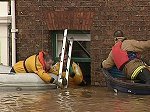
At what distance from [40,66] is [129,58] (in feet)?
7.18

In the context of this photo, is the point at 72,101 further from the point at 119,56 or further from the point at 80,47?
the point at 80,47

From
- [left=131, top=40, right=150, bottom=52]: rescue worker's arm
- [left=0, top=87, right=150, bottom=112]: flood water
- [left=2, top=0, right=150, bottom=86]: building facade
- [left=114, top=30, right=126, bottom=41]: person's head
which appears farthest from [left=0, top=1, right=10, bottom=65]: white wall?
[left=131, top=40, right=150, bottom=52]: rescue worker's arm

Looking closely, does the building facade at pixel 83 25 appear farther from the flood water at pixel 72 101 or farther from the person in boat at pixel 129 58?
the flood water at pixel 72 101

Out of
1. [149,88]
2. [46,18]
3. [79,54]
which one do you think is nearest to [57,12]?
[46,18]

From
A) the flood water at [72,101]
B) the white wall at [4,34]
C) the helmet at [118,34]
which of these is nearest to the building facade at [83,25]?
the white wall at [4,34]

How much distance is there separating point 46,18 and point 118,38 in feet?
7.59

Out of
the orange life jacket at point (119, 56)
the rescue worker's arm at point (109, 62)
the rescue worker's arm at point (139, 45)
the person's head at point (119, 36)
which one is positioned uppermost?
the person's head at point (119, 36)

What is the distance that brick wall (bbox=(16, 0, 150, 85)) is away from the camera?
12727 mm

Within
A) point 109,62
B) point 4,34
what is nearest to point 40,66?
point 109,62

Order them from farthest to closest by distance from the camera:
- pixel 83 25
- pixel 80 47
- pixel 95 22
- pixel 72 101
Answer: pixel 80 47 → pixel 83 25 → pixel 95 22 → pixel 72 101

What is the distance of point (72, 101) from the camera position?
1031cm

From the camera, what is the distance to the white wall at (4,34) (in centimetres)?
1390

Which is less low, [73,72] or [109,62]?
[109,62]

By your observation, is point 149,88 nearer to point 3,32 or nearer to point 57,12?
point 57,12
